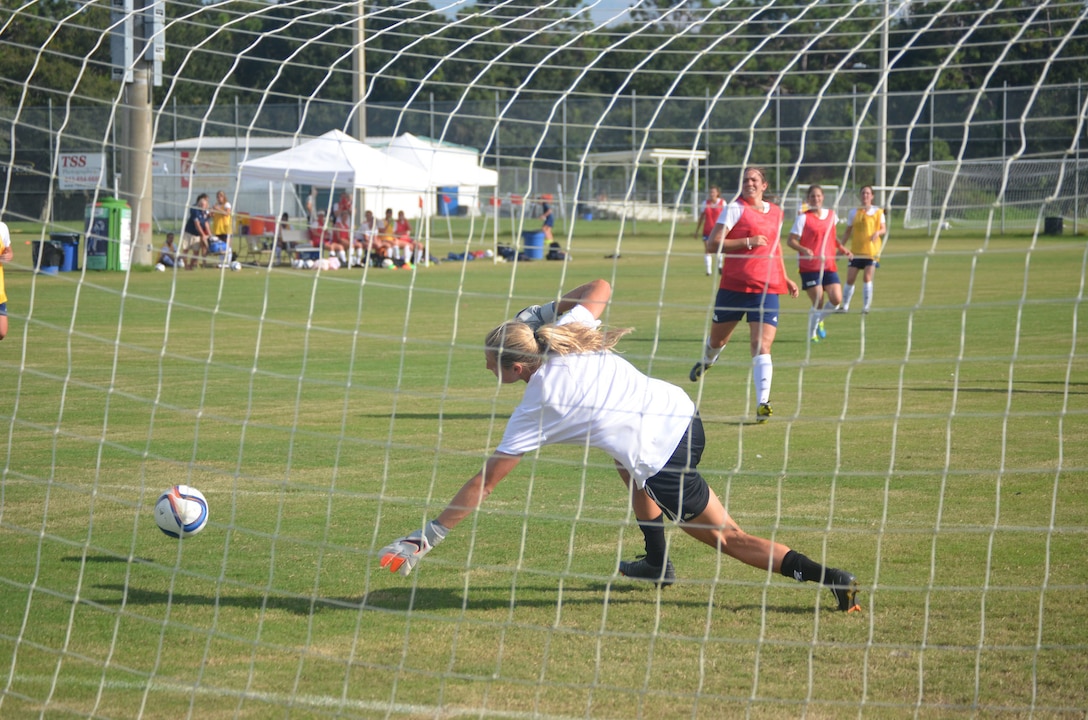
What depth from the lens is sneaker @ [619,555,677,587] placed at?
5.17m

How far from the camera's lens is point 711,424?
9.03 metres

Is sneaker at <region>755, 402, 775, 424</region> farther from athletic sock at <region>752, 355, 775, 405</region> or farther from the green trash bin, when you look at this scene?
the green trash bin

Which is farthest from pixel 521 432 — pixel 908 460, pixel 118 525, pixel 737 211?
pixel 737 211

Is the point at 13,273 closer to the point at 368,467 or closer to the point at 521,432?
the point at 368,467

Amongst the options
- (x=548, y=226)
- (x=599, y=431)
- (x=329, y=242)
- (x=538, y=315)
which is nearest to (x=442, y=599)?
(x=599, y=431)

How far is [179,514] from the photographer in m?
5.45

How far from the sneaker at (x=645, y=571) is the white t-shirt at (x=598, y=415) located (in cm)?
66

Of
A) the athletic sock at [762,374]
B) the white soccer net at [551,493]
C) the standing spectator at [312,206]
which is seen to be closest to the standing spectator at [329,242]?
the standing spectator at [312,206]

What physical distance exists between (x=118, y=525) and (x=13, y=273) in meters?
20.0

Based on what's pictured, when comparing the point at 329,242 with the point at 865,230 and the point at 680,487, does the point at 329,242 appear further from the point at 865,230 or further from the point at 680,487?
the point at 680,487

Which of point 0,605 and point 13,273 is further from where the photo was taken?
point 13,273

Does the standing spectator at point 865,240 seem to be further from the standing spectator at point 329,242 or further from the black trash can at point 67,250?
the black trash can at point 67,250

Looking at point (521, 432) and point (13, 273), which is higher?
point (521, 432)

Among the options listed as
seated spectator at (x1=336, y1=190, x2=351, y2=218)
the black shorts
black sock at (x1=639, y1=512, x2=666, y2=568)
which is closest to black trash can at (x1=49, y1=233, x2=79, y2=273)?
seated spectator at (x1=336, y1=190, x2=351, y2=218)
